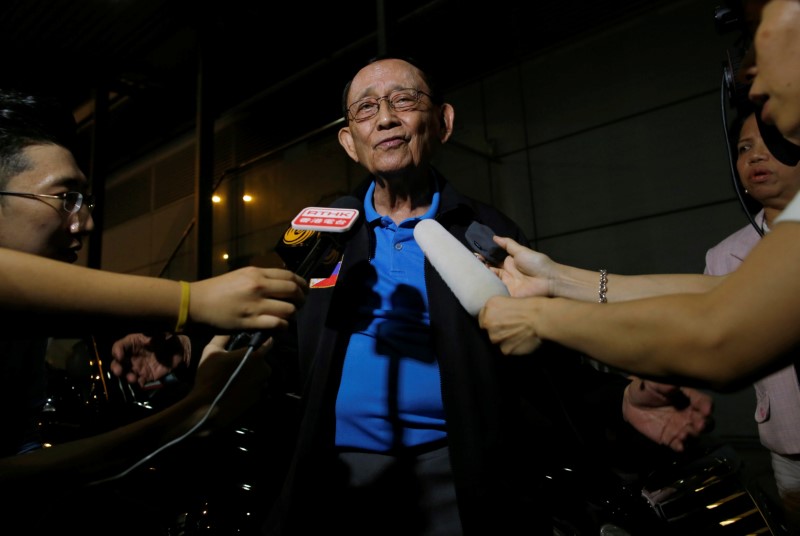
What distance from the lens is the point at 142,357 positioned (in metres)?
1.51

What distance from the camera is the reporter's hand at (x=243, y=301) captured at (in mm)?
901

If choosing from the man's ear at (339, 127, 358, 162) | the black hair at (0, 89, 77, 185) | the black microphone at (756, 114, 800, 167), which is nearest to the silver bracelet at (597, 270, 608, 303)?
the man's ear at (339, 127, 358, 162)

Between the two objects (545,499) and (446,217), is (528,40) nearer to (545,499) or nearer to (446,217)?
(446,217)

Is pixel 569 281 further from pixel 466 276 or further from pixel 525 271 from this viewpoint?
pixel 466 276

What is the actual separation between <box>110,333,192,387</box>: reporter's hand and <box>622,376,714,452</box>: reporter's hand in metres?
1.35

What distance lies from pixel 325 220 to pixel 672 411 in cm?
102

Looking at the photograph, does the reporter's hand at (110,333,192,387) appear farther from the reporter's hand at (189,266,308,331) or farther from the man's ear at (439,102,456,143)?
the man's ear at (439,102,456,143)

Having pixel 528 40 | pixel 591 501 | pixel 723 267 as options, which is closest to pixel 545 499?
pixel 591 501

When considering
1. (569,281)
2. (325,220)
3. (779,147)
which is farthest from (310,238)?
(779,147)

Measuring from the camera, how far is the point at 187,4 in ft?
18.5

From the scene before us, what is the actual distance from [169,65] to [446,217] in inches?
277

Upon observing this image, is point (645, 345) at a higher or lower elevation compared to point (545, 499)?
higher

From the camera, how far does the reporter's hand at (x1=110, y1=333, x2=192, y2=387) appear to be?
1.49 m

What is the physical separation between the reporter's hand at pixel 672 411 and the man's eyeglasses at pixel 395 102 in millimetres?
1116
